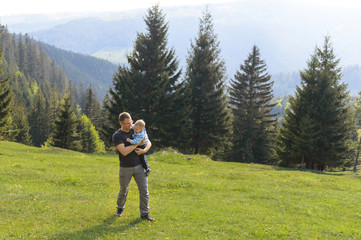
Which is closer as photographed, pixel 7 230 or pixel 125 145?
pixel 7 230

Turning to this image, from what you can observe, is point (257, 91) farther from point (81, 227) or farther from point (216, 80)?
point (81, 227)

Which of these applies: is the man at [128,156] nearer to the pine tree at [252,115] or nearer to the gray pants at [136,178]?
the gray pants at [136,178]

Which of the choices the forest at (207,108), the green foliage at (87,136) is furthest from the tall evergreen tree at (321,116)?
the green foliage at (87,136)

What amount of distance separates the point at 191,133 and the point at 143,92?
10399mm

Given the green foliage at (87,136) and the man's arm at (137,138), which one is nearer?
the man's arm at (137,138)

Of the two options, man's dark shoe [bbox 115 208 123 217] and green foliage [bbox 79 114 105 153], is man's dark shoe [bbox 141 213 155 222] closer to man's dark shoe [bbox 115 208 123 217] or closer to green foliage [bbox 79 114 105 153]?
man's dark shoe [bbox 115 208 123 217]

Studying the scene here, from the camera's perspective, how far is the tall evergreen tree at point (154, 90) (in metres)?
39.9

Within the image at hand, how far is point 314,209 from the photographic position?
43.9ft

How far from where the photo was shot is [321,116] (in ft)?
126

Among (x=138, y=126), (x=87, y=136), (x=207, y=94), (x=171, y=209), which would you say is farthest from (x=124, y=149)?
(x=87, y=136)

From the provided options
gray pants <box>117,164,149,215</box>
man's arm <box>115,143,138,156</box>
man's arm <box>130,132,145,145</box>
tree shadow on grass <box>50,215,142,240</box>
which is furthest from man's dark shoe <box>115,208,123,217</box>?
man's arm <box>130,132,145,145</box>

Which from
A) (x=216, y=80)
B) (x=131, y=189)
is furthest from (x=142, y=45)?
(x=131, y=189)

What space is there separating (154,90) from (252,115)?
20488mm

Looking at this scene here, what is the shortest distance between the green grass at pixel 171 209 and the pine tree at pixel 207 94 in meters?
25.7
